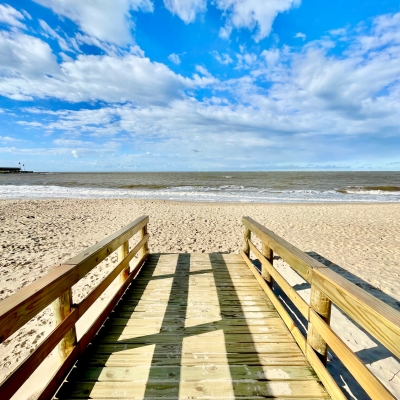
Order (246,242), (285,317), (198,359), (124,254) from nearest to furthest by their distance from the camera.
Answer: (198,359)
(285,317)
(124,254)
(246,242)

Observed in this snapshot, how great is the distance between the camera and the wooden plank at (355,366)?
4.32 ft

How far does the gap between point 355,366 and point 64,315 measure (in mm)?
2206

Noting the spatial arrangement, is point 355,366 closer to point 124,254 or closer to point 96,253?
point 96,253

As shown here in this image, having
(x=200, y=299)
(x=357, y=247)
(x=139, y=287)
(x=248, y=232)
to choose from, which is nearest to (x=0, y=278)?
(x=139, y=287)

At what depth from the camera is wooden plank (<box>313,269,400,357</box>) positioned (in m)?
1.29

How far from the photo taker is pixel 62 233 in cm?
952

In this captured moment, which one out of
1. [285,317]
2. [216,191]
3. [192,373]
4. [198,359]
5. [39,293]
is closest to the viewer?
[39,293]

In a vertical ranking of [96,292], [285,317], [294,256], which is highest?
[294,256]

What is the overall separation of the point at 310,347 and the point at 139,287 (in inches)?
105

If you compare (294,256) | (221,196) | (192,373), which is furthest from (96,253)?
(221,196)

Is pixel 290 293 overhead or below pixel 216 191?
overhead

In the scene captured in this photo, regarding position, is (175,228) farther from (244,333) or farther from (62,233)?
(244,333)

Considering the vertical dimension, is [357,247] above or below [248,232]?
below

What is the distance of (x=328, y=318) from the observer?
2080 millimetres
